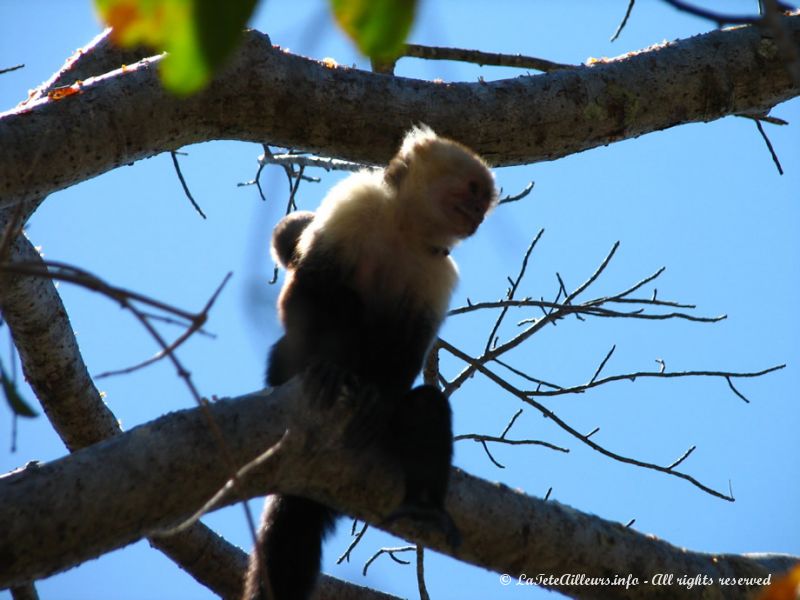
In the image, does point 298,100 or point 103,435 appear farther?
point 103,435

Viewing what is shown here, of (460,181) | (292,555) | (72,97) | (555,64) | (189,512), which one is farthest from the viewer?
(555,64)

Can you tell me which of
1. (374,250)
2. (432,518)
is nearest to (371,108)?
(374,250)

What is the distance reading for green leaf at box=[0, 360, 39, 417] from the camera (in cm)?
215

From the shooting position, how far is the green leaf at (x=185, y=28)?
93cm

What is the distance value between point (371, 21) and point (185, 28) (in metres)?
0.22

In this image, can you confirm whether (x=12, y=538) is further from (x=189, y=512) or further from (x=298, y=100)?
(x=298, y=100)

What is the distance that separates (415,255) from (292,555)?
1842 millimetres

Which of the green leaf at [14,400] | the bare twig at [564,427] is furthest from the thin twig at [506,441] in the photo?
the green leaf at [14,400]

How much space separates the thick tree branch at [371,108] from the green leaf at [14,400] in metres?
1.53

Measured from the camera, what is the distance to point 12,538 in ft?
8.22

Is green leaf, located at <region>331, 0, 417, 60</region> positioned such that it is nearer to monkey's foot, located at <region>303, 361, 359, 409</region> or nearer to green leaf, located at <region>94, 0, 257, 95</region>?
green leaf, located at <region>94, 0, 257, 95</region>

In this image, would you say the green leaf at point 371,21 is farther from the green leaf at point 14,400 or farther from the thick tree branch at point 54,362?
the thick tree branch at point 54,362

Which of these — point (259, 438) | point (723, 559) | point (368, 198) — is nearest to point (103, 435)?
point (368, 198)

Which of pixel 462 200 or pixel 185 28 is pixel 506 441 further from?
pixel 185 28
